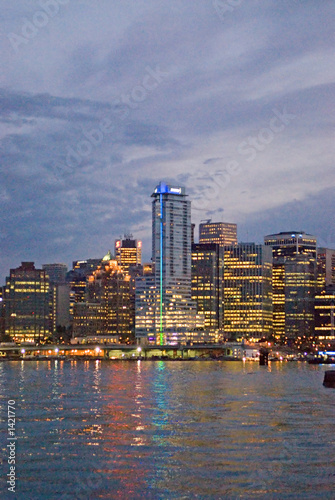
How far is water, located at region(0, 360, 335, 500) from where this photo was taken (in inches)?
1651

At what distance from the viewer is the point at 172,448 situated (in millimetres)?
53750

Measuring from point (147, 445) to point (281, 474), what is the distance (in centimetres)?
1243

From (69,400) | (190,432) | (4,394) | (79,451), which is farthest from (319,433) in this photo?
(4,394)

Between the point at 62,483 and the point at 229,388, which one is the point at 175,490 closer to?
the point at 62,483

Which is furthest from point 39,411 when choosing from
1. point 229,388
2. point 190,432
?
point 229,388

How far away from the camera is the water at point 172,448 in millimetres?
41938

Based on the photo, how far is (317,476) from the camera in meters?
44.6

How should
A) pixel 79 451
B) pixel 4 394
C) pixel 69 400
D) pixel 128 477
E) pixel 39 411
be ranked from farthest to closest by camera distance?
pixel 4 394, pixel 69 400, pixel 39 411, pixel 79 451, pixel 128 477

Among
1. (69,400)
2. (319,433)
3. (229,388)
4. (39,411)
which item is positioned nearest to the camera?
(319,433)

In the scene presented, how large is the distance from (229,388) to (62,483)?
73337mm

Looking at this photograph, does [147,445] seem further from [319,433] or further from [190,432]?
[319,433]

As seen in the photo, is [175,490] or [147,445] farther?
[147,445]

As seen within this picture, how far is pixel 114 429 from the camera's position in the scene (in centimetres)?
6253

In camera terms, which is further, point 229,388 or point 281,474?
point 229,388
